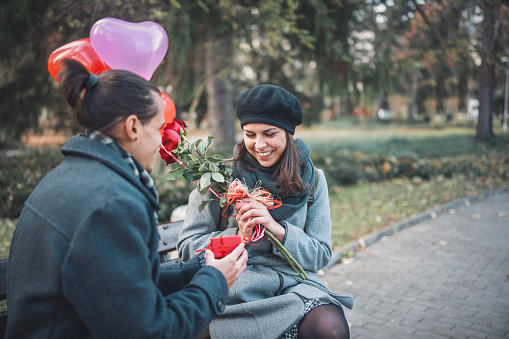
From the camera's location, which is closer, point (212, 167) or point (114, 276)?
point (114, 276)

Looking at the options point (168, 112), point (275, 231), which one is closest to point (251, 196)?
point (275, 231)

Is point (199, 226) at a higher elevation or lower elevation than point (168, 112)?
lower

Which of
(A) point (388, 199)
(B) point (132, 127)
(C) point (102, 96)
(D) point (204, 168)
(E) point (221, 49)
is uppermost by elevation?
(E) point (221, 49)

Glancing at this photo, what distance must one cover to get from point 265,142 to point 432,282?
3.23 m

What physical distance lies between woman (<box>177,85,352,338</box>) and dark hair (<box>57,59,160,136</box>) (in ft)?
2.75

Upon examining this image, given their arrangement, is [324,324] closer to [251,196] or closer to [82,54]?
[251,196]

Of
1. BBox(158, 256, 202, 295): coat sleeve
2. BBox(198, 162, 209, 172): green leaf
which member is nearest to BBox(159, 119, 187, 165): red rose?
BBox(198, 162, 209, 172): green leaf

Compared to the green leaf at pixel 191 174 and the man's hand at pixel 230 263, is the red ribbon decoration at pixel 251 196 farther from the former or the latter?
the man's hand at pixel 230 263

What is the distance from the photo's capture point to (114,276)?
48.4 inches

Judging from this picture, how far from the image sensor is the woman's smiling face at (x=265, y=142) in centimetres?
231

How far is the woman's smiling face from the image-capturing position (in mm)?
2314

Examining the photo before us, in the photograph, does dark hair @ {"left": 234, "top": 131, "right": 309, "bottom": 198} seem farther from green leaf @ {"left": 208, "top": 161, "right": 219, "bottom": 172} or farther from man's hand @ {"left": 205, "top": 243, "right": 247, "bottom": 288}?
man's hand @ {"left": 205, "top": 243, "right": 247, "bottom": 288}

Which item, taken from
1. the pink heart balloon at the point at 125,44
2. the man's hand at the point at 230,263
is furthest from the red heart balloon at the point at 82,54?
the man's hand at the point at 230,263

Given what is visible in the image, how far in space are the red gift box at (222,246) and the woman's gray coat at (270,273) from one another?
1.49 ft
